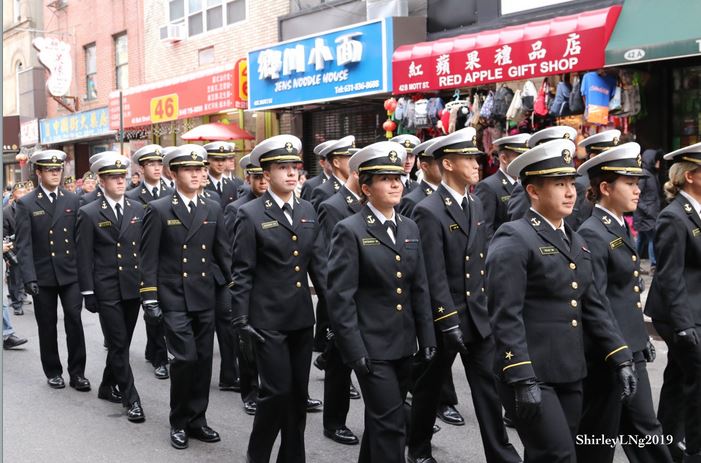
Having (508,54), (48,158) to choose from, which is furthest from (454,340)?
(508,54)

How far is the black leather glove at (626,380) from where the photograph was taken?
402 cm

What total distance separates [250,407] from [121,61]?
21.8m

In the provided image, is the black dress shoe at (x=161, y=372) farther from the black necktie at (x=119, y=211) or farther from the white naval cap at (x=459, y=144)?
the white naval cap at (x=459, y=144)

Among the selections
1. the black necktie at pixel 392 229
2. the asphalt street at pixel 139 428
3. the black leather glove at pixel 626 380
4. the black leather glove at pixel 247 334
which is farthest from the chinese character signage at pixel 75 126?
the black leather glove at pixel 626 380

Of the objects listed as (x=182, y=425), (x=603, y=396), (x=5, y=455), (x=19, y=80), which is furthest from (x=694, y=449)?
(x=19, y=80)

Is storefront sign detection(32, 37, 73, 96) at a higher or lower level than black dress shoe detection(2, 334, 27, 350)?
higher

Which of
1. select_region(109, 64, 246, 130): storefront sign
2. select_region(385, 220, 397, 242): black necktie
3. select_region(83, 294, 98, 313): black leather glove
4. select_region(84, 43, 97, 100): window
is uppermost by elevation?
select_region(84, 43, 97, 100): window

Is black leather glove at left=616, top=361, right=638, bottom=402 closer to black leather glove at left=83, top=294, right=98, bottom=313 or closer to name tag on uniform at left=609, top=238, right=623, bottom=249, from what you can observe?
name tag on uniform at left=609, top=238, right=623, bottom=249

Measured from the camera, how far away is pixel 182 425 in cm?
625

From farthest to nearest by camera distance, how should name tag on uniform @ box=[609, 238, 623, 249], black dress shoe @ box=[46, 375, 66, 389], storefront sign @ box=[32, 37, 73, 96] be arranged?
storefront sign @ box=[32, 37, 73, 96], black dress shoe @ box=[46, 375, 66, 389], name tag on uniform @ box=[609, 238, 623, 249]

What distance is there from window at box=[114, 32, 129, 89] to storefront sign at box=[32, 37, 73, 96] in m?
2.05

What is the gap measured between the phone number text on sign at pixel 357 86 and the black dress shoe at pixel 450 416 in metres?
9.34

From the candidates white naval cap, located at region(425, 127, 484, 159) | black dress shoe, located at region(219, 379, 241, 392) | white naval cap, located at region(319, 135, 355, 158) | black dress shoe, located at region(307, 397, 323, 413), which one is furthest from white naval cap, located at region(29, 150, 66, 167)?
white naval cap, located at region(425, 127, 484, 159)

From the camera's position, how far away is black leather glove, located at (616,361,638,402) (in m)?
4.02
